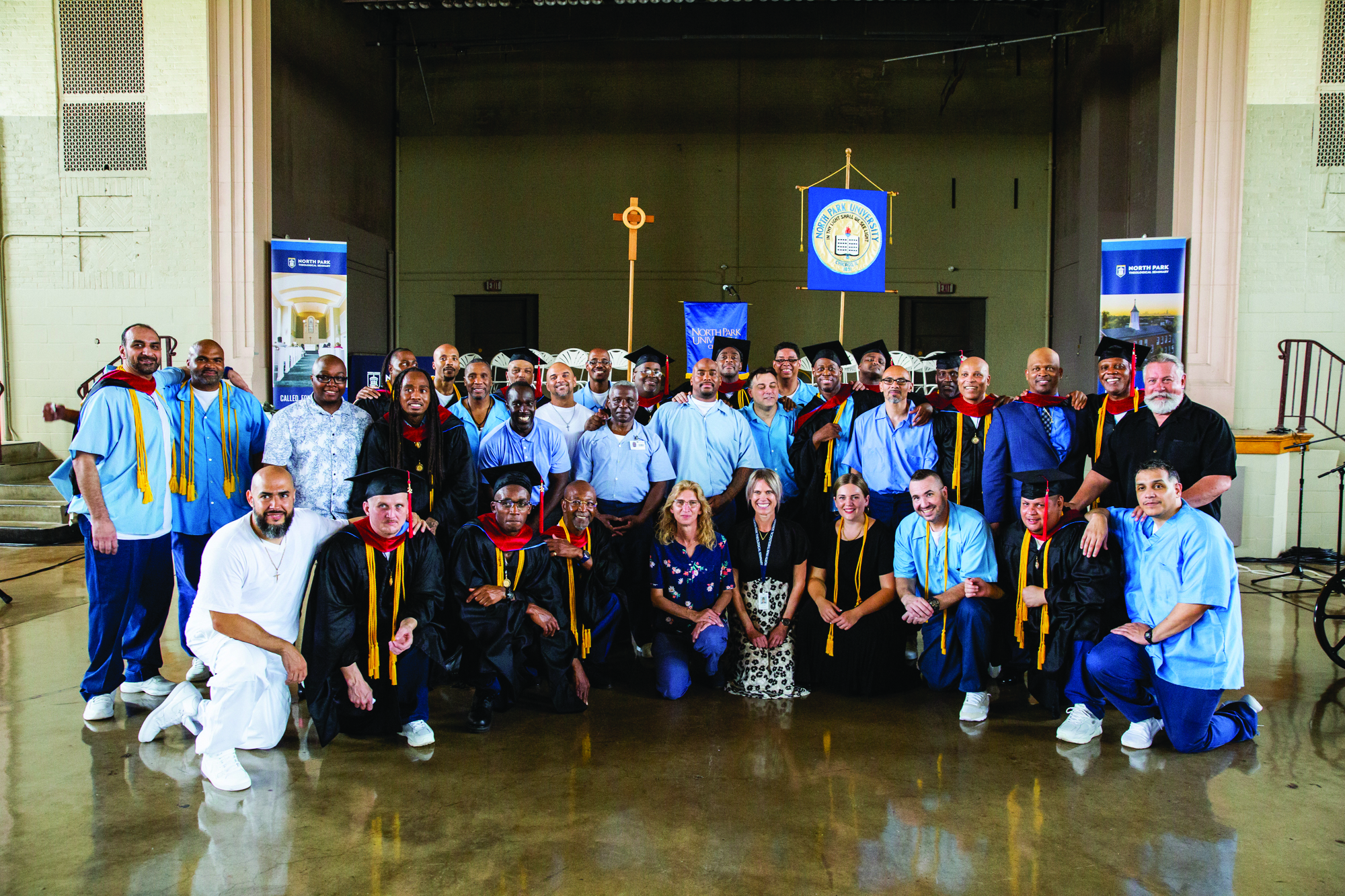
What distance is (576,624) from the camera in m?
4.16

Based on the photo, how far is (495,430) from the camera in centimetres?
458

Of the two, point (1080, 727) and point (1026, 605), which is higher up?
point (1026, 605)

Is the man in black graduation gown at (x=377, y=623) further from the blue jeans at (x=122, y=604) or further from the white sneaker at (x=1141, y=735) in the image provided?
the white sneaker at (x=1141, y=735)

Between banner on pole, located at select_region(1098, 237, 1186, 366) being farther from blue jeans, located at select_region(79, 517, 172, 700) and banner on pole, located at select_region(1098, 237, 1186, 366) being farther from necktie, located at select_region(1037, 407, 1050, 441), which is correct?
blue jeans, located at select_region(79, 517, 172, 700)

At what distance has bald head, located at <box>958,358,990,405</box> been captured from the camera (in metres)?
4.54

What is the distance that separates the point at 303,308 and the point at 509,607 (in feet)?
20.9

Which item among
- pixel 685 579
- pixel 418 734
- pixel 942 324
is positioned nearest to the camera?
pixel 418 734

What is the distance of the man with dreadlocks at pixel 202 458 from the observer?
404 cm

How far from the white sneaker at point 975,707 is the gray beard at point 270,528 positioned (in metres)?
2.95

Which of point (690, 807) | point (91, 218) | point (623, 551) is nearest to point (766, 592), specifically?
point (623, 551)

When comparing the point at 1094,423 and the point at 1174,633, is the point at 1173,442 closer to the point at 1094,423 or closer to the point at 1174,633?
the point at 1094,423

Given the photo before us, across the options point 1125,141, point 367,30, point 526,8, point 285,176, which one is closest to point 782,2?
point 526,8

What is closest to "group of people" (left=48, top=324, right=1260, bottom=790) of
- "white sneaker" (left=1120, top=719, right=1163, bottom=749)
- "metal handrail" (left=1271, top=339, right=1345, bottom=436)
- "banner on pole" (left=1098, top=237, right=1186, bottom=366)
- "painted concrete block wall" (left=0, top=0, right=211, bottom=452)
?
"white sneaker" (left=1120, top=719, right=1163, bottom=749)

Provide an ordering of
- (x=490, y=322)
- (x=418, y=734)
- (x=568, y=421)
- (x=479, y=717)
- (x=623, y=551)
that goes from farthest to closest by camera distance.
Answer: (x=490, y=322)
(x=568, y=421)
(x=623, y=551)
(x=479, y=717)
(x=418, y=734)
